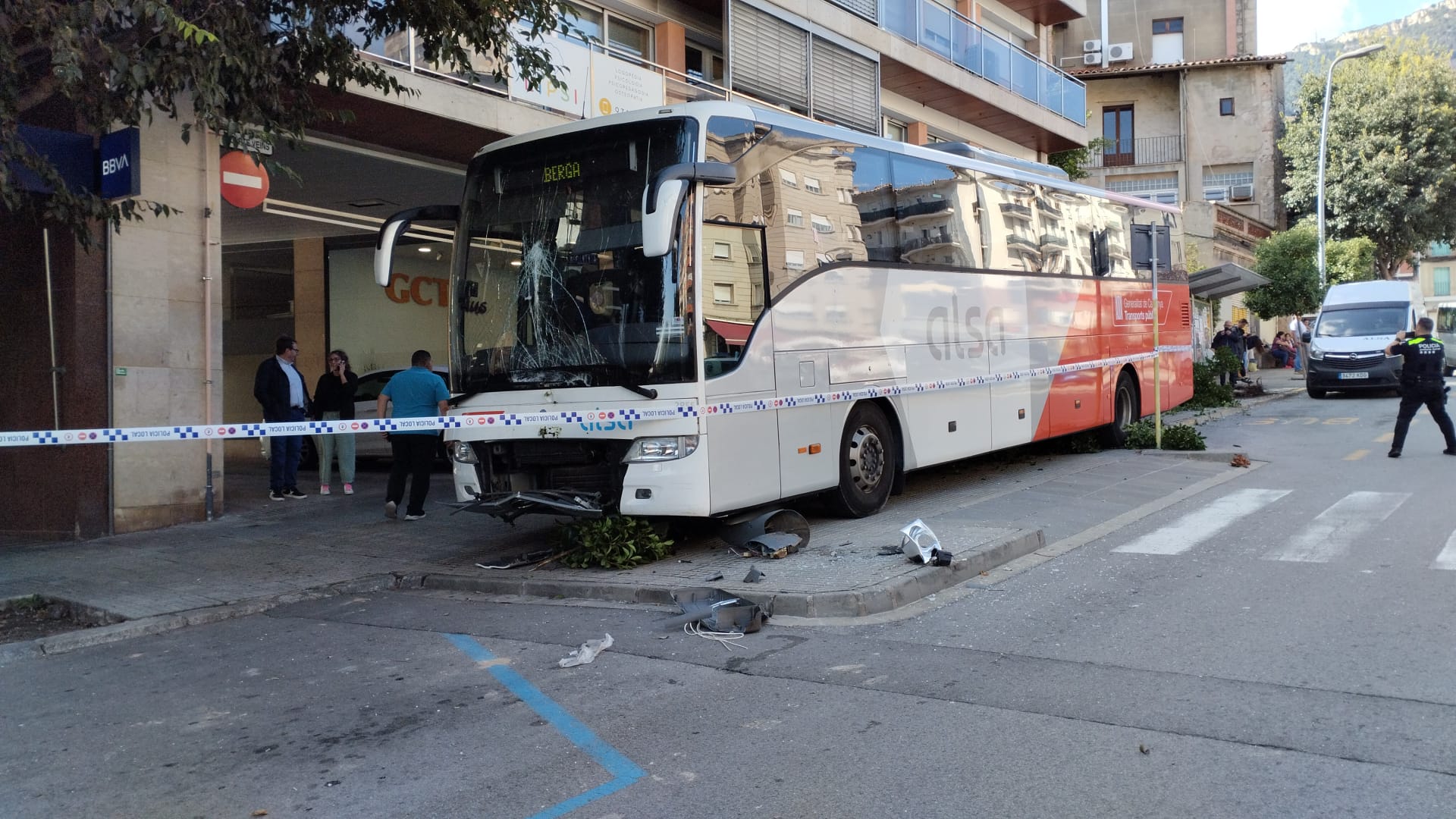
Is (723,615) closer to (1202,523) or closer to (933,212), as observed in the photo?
(1202,523)

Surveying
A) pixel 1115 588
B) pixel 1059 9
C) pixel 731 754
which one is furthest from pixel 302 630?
pixel 1059 9

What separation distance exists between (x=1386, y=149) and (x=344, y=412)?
4147cm

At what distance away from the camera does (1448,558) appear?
24.2 feet

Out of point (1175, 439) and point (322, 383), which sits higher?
point (322, 383)

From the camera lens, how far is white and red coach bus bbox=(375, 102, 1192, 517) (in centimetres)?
778

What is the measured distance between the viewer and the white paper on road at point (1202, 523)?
324 inches

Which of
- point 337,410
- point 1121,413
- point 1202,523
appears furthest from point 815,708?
point 1121,413

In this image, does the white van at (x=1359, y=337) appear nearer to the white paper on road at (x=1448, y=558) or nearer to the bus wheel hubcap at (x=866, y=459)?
the white paper on road at (x=1448, y=558)

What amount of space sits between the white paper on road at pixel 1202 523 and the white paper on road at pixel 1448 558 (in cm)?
153

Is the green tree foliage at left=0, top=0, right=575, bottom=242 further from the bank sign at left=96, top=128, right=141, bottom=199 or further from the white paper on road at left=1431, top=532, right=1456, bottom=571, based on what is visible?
the white paper on road at left=1431, top=532, right=1456, bottom=571

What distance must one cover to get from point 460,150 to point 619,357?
7.23 m

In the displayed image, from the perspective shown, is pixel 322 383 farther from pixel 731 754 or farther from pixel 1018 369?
pixel 731 754


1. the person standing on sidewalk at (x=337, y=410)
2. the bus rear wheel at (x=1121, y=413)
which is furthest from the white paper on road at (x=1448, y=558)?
the person standing on sidewalk at (x=337, y=410)

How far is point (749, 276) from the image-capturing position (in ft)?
27.0
